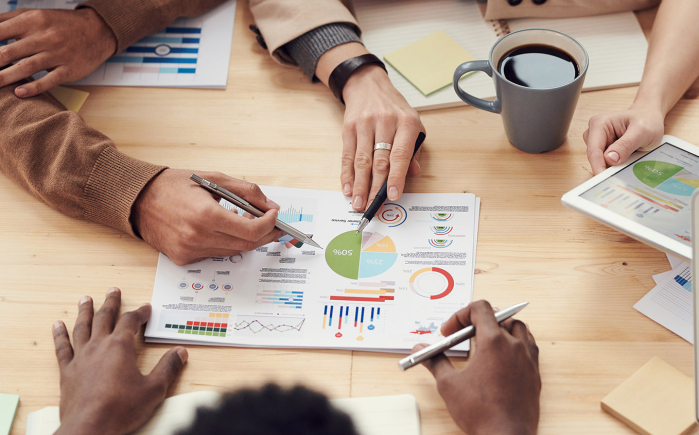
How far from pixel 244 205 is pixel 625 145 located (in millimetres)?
570

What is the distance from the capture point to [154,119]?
103cm

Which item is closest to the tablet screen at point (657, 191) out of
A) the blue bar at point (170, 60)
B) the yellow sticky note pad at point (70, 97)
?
the blue bar at point (170, 60)

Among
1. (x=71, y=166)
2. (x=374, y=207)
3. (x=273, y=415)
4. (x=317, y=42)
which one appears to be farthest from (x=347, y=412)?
(x=317, y=42)

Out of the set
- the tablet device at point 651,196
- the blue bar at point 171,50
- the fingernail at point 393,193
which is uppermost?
the tablet device at point 651,196

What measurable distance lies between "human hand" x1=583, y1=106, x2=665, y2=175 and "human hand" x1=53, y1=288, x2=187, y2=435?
67 centimetres

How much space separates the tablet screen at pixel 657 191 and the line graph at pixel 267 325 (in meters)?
0.43

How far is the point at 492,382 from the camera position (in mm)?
646

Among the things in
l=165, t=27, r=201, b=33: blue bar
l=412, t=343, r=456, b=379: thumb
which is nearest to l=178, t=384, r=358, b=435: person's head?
l=412, t=343, r=456, b=379: thumb

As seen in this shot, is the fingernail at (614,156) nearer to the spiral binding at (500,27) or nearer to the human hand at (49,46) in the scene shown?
the spiral binding at (500,27)

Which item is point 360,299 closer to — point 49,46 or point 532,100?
point 532,100

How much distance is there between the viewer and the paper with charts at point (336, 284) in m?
0.76

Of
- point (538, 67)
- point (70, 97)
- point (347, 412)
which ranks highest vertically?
point (538, 67)

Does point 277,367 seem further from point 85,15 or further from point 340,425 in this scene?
point 85,15

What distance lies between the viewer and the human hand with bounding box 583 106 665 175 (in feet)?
2.66
